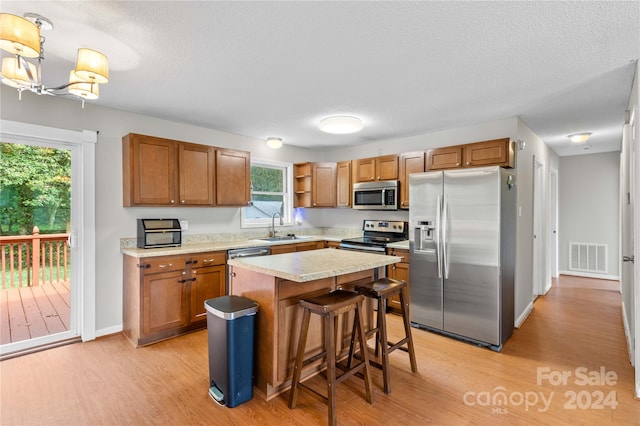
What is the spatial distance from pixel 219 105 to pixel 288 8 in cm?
186

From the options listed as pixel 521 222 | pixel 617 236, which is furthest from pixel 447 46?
pixel 617 236

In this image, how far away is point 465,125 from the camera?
Result: 4.11 metres

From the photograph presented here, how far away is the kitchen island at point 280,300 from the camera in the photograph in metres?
2.23

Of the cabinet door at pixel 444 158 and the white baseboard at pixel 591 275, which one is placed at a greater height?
the cabinet door at pixel 444 158

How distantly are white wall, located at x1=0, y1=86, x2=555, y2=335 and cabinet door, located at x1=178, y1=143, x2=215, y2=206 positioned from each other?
0.30 metres

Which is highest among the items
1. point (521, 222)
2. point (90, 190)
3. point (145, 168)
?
point (145, 168)

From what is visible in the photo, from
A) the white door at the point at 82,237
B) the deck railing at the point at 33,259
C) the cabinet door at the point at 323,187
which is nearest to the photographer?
the deck railing at the point at 33,259

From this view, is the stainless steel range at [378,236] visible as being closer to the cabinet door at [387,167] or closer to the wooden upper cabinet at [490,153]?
the cabinet door at [387,167]

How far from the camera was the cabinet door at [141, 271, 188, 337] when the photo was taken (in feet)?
10.3

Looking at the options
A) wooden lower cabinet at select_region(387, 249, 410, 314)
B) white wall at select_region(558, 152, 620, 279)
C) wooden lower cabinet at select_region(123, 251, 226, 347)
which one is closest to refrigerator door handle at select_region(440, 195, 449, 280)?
wooden lower cabinet at select_region(387, 249, 410, 314)

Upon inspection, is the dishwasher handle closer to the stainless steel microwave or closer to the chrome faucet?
the chrome faucet

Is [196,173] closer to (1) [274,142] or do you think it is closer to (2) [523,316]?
(1) [274,142]

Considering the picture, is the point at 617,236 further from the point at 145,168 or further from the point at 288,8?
the point at 145,168

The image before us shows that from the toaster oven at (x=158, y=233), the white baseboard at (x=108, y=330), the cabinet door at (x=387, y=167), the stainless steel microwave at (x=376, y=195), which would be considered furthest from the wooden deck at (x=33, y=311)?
the cabinet door at (x=387, y=167)
